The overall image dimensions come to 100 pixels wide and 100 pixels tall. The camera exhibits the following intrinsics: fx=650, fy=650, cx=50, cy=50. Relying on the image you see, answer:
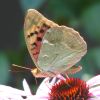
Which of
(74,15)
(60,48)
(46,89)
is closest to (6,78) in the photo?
(74,15)

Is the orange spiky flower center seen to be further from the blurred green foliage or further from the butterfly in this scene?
the blurred green foliage

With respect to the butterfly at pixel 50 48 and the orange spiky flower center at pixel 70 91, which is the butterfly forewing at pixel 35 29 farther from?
the orange spiky flower center at pixel 70 91

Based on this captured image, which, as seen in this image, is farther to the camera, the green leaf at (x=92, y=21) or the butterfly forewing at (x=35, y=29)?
the green leaf at (x=92, y=21)

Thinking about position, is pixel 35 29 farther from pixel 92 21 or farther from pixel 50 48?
pixel 92 21

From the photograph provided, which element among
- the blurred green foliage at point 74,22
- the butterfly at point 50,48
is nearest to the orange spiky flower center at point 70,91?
the butterfly at point 50,48

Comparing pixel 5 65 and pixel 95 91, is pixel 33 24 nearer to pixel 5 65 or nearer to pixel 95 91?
pixel 95 91
